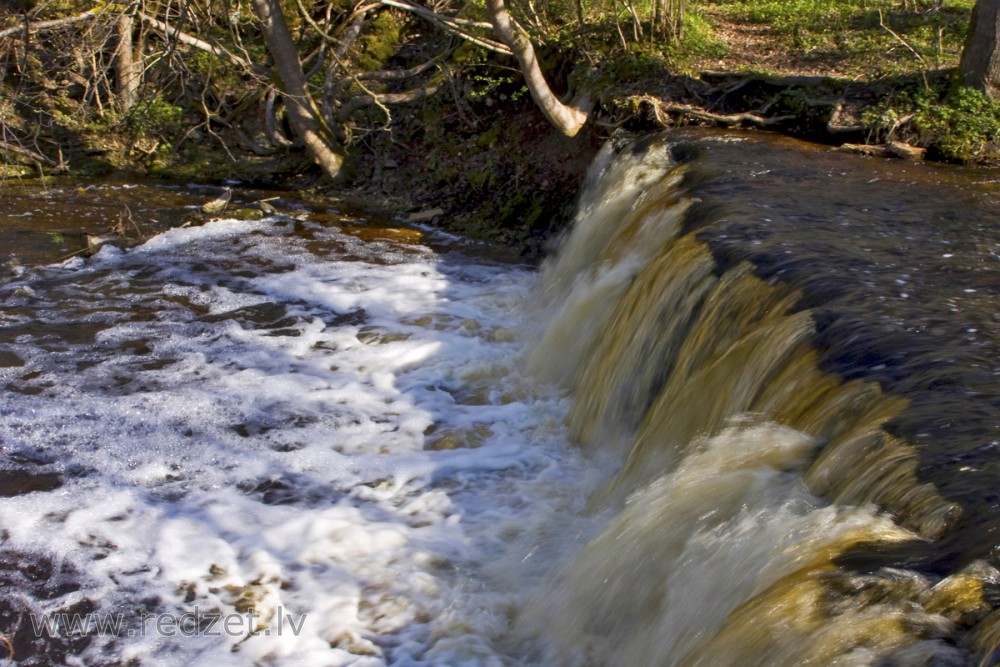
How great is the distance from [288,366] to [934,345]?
15.5ft

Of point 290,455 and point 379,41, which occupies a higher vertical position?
point 379,41

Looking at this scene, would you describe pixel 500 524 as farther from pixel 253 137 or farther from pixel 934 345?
pixel 253 137

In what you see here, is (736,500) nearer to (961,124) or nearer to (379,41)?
(961,124)

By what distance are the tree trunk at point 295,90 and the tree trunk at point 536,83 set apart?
2836 millimetres

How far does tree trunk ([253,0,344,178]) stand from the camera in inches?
443

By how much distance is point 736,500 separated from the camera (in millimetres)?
Result: 4109

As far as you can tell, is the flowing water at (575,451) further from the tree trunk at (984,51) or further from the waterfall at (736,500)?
the tree trunk at (984,51)

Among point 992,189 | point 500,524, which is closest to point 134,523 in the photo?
point 500,524

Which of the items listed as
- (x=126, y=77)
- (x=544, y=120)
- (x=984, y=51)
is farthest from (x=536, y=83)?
(x=126, y=77)

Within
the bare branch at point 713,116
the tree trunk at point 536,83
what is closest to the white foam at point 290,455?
the tree trunk at point 536,83

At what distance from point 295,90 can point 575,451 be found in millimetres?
7390

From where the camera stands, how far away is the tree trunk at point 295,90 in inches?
443

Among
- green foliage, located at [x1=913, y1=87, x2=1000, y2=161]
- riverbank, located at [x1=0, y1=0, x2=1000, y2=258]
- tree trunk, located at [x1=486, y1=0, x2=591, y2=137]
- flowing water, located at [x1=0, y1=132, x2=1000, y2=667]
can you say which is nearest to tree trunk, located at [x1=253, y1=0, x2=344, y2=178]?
riverbank, located at [x1=0, y1=0, x2=1000, y2=258]

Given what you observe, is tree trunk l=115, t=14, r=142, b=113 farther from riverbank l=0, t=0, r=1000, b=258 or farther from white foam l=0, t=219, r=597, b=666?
white foam l=0, t=219, r=597, b=666
